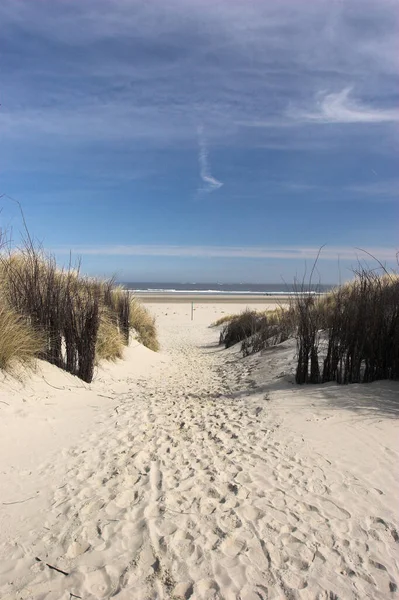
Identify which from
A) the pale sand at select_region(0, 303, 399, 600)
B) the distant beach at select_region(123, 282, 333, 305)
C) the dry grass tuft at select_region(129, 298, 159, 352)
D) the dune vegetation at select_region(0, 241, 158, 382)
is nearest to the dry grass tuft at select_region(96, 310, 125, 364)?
the dune vegetation at select_region(0, 241, 158, 382)

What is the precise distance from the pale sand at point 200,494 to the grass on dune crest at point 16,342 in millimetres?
285

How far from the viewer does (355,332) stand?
266 inches

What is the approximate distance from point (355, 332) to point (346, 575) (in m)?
4.67

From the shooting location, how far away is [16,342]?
5785 mm

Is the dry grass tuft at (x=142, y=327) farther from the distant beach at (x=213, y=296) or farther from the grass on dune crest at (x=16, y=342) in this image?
the grass on dune crest at (x=16, y=342)

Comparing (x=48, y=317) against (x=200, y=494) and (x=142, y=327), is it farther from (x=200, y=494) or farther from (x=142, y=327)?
(x=142, y=327)

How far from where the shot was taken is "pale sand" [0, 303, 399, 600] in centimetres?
252

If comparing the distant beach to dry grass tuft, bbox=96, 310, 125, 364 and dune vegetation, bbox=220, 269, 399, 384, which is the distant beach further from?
dry grass tuft, bbox=96, 310, 125, 364

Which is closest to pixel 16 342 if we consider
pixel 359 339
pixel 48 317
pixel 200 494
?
pixel 48 317

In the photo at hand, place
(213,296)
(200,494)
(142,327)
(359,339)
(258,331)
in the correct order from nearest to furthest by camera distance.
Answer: (200,494) < (359,339) < (258,331) < (142,327) < (213,296)

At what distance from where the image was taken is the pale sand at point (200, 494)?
252 cm

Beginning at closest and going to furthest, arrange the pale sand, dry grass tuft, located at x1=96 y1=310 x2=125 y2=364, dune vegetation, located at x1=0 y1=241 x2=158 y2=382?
the pale sand < dune vegetation, located at x1=0 y1=241 x2=158 y2=382 < dry grass tuft, located at x1=96 y1=310 x2=125 y2=364

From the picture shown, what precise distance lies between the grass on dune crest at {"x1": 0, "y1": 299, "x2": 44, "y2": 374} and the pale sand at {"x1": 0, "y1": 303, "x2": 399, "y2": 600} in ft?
0.93

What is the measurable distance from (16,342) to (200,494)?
3.59m
